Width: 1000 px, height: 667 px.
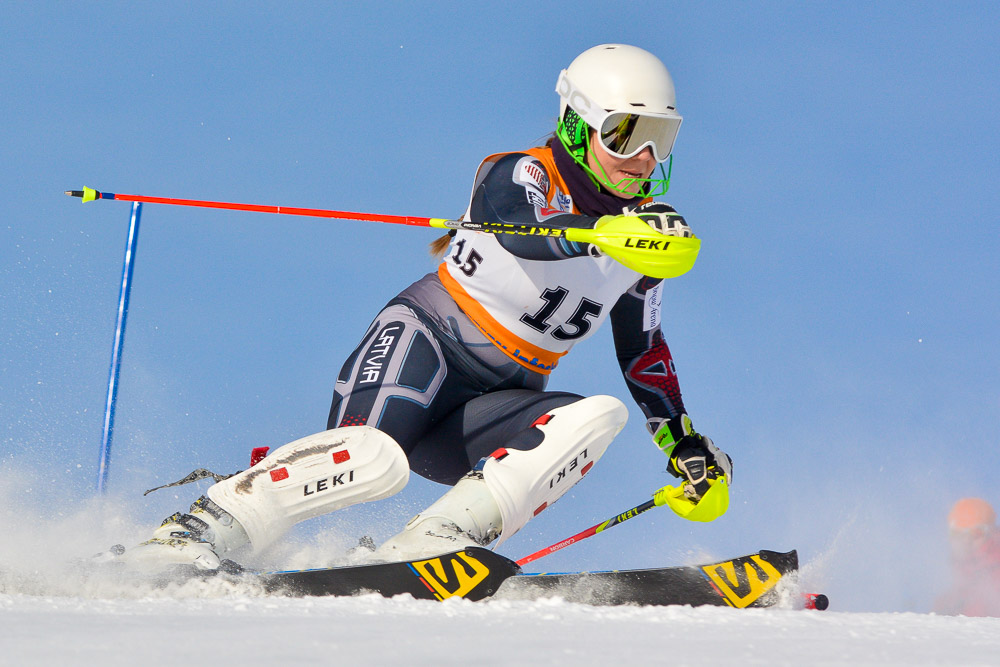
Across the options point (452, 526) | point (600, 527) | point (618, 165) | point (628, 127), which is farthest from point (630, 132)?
point (452, 526)

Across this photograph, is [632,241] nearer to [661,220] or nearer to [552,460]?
[661,220]

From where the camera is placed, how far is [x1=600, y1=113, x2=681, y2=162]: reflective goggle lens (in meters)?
3.46

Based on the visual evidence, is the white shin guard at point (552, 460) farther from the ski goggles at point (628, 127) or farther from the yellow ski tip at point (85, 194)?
the yellow ski tip at point (85, 194)

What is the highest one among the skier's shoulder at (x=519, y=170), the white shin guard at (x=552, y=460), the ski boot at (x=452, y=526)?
the skier's shoulder at (x=519, y=170)

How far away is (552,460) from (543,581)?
0.42 metres

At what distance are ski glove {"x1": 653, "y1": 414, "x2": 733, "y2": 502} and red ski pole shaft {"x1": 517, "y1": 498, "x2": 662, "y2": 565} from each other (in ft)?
0.62

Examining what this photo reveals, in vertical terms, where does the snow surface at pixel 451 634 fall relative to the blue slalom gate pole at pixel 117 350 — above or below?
below

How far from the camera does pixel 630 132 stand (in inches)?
137

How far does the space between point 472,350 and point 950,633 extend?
2.00 meters

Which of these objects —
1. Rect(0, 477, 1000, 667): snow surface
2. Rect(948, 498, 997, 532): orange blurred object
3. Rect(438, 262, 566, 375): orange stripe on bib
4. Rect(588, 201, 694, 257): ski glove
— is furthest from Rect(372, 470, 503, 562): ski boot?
Rect(948, 498, 997, 532): orange blurred object

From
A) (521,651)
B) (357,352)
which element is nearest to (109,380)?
(357,352)

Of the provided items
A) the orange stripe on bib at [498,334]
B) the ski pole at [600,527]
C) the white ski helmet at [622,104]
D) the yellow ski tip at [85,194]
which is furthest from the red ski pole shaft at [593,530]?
the yellow ski tip at [85,194]

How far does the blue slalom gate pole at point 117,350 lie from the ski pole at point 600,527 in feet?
5.06

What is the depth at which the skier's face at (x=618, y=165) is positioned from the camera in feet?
11.5
